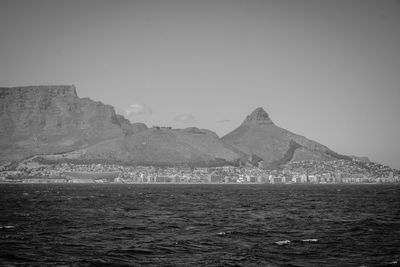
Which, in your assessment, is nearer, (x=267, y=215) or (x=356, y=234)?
(x=356, y=234)

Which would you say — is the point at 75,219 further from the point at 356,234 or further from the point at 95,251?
the point at 356,234

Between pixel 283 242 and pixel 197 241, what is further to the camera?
pixel 197 241

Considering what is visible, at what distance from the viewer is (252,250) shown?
5975 cm

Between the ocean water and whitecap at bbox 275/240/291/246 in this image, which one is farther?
whitecap at bbox 275/240/291/246

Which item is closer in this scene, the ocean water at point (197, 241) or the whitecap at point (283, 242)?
the ocean water at point (197, 241)

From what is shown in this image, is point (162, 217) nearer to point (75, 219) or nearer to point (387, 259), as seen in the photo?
point (75, 219)

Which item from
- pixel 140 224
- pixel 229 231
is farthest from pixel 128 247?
pixel 140 224

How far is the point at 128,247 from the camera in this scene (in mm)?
61000

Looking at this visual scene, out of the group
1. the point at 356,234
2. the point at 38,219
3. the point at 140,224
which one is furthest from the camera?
the point at 38,219

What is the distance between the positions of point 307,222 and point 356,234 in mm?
16822

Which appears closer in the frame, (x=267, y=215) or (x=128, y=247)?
(x=128, y=247)

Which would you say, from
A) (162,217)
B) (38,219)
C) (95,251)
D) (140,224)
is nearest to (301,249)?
(95,251)

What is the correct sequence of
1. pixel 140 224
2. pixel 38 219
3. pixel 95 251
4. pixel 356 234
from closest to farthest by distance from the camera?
pixel 95 251 → pixel 356 234 → pixel 140 224 → pixel 38 219

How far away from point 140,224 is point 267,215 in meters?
29.7
